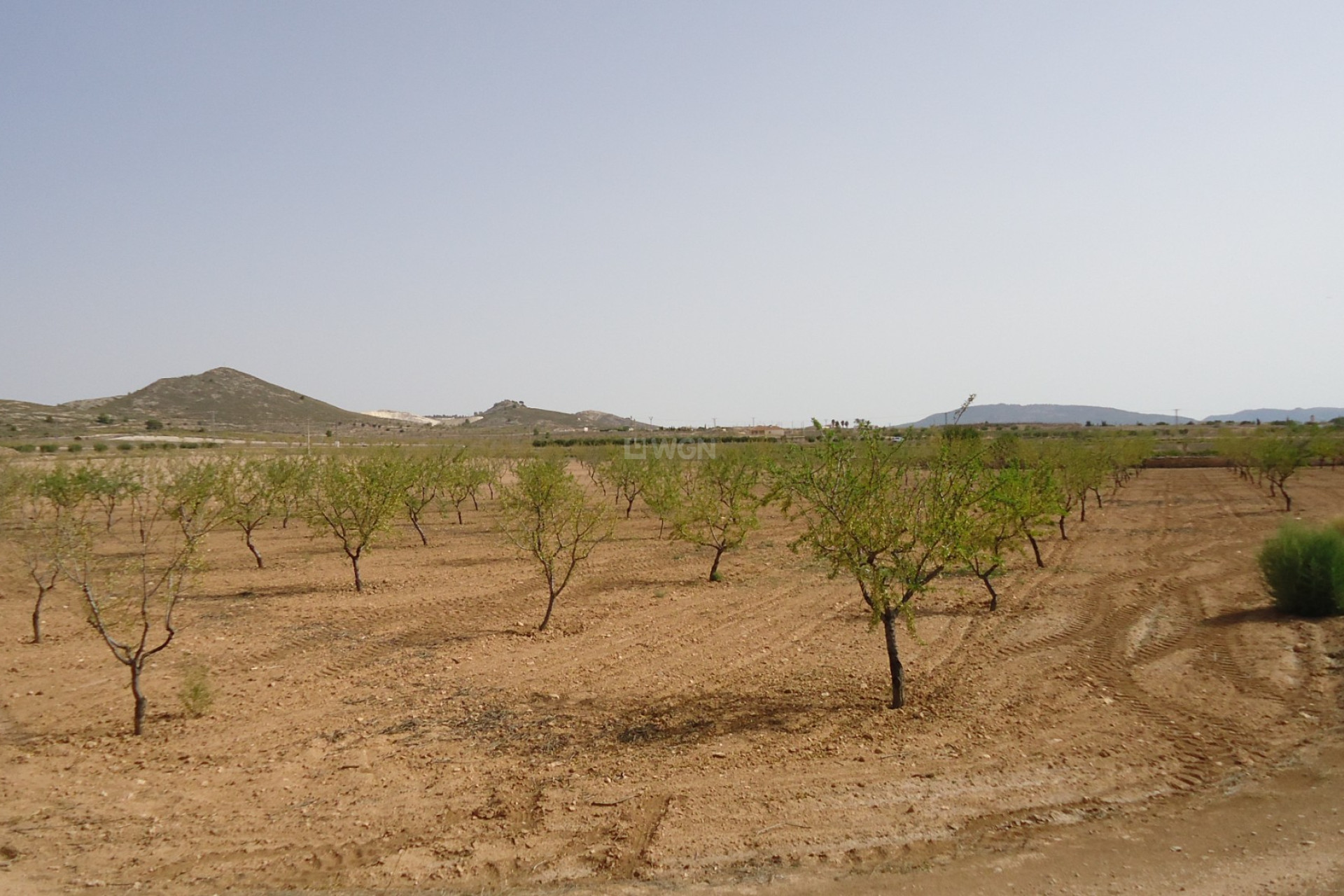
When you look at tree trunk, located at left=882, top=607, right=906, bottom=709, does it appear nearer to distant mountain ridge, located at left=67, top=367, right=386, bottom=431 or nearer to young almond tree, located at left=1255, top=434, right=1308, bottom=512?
young almond tree, located at left=1255, top=434, right=1308, bottom=512

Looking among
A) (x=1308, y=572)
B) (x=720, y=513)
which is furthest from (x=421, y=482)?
(x=1308, y=572)

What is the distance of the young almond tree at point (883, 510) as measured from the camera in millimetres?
9406

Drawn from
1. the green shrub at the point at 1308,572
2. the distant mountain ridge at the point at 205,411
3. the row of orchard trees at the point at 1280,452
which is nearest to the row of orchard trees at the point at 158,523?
the green shrub at the point at 1308,572

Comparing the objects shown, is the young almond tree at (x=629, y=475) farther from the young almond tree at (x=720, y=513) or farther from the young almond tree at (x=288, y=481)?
the young almond tree at (x=288, y=481)

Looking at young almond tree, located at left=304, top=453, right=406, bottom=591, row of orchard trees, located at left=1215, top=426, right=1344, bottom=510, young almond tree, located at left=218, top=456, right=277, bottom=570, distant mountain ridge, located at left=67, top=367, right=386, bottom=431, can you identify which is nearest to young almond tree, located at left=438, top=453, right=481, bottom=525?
young almond tree, located at left=218, top=456, right=277, bottom=570

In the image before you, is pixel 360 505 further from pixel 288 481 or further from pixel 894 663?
pixel 894 663

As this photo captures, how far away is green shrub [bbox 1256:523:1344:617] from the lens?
1346 centimetres

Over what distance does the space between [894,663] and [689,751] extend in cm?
309

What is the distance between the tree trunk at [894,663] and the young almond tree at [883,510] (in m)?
0.02

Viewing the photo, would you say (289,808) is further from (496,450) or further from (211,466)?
(496,450)

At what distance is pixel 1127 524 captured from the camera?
28875mm

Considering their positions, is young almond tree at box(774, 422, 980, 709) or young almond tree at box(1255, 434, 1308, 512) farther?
young almond tree at box(1255, 434, 1308, 512)

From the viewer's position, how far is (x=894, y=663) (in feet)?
32.8

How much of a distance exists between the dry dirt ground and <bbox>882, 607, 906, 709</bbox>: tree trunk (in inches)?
11.9
